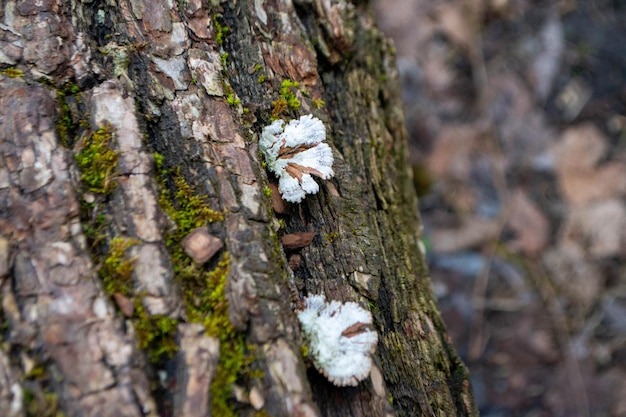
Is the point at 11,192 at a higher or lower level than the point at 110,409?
higher

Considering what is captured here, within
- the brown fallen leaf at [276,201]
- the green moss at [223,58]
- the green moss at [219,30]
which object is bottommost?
the brown fallen leaf at [276,201]

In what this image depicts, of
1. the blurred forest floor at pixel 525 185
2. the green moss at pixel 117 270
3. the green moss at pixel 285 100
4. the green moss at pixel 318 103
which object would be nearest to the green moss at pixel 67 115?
the green moss at pixel 117 270

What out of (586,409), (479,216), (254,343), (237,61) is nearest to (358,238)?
(254,343)

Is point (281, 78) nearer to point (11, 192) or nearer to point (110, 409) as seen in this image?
point (11, 192)

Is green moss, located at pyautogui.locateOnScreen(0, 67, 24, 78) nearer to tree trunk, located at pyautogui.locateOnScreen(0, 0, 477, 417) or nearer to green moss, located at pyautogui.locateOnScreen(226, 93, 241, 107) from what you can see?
tree trunk, located at pyautogui.locateOnScreen(0, 0, 477, 417)

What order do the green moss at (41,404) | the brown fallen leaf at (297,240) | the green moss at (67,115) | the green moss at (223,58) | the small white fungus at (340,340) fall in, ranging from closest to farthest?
the green moss at (41,404)
the small white fungus at (340,340)
the green moss at (67,115)
the brown fallen leaf at (297,240)
the green moss at (223,58)

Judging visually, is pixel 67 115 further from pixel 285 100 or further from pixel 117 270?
pixel 285 100

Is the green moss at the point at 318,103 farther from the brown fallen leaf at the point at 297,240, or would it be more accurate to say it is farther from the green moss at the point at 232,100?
the brown fallen leaf at the point at 297,240
